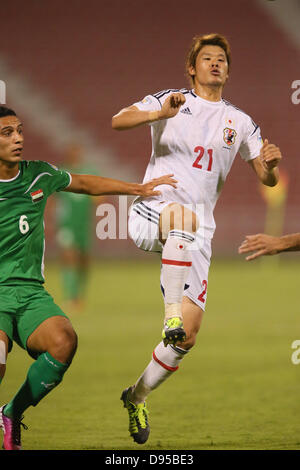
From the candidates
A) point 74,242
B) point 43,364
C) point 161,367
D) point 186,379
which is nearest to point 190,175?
point 161,367

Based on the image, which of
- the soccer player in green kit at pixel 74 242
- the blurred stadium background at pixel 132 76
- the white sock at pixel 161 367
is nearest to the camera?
the white sock at pixel 161 367

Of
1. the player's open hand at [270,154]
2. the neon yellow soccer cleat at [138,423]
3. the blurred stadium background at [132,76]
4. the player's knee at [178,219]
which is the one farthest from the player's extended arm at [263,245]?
the blurred stadium background at [132,76]

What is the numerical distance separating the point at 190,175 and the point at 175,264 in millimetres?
674

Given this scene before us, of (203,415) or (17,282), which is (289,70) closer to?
(203,415)

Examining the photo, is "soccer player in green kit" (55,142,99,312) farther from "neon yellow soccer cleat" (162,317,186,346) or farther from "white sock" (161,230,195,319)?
"neon yellow soccer cleat" (162,317,186,346)

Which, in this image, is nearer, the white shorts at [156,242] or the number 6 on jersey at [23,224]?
the number 6 on jersey at [23,224]

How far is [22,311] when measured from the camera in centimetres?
505

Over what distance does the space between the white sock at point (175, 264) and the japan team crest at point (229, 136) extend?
2.66ft

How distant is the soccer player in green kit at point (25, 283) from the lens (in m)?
4.99

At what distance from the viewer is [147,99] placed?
5.45 meters

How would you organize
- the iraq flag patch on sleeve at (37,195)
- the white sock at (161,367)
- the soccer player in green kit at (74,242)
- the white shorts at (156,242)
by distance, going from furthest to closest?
the soccer player in green kit at (74,242), the white sock at (161,367), the white shorts at (156,242), the iraq flag patch on sleeve at (37,195)

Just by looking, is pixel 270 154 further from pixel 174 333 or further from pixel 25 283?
pixel 25 283

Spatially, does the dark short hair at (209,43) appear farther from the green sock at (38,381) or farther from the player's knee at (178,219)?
the green sock at (38,381)

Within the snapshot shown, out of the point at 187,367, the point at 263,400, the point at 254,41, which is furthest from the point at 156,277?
the point at 263,400
